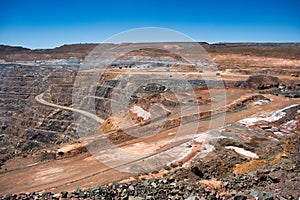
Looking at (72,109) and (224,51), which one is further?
(224,51)

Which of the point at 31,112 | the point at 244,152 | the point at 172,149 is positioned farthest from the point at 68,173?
the point at 31,112

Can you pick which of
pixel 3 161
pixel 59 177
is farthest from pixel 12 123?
pixel 59 177

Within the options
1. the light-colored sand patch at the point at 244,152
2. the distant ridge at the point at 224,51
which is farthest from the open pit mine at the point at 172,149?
the distant ridge at the point at 224,51

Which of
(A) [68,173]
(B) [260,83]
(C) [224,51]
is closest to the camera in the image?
(A) [68,173]

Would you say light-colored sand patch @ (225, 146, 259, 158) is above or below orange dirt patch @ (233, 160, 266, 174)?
below

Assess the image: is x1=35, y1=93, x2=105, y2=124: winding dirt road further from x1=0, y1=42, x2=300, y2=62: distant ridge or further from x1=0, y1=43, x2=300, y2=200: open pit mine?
x1=0, y1=42, x2=300, y2=62: distant ridge

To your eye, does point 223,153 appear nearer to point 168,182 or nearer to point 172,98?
point 168,182

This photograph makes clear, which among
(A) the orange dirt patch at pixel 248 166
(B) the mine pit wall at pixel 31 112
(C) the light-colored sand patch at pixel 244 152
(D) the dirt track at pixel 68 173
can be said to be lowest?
(B) the mine pit wall at pixel 31 112

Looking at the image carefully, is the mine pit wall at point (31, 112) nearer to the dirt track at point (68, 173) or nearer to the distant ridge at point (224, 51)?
the dirt track at point (68, 173)

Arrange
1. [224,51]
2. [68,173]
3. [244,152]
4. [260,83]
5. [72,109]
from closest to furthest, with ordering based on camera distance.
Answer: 1. [68,173]
2. [244,152]
3. [260,83]
4. [72,109]
5. [224,51]

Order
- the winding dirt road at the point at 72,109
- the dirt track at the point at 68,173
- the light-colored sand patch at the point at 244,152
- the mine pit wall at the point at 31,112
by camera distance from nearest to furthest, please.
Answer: the dirt track at the point at 68,173
the light-colored sand patch at the point at 244,152
the winding dirt road at the point at 72,109
the mine pit wall at the point at 31,112

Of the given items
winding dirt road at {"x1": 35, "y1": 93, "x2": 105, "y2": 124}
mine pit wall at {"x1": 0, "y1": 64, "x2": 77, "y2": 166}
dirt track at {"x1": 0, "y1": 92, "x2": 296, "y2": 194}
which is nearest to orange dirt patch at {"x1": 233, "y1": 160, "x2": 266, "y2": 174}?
dirt track at {"x1": 0, "y1": 92, "x2": 296, "y2": 194}

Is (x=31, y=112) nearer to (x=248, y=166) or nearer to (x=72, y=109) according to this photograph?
(x=72, y=109)
